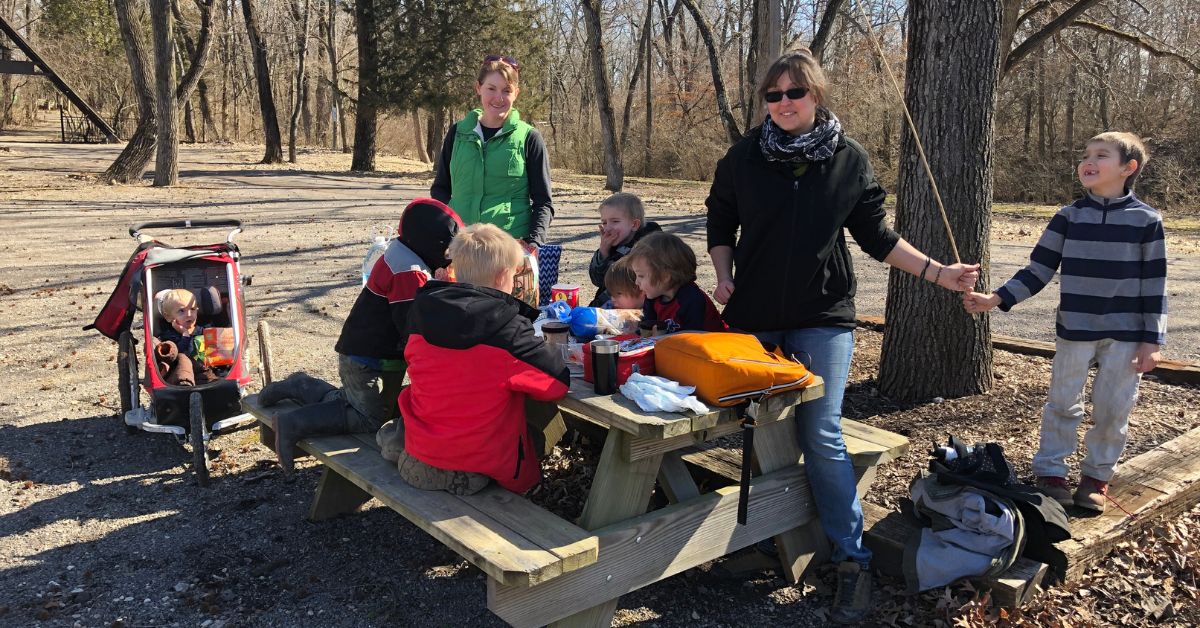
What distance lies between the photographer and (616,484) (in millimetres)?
3109

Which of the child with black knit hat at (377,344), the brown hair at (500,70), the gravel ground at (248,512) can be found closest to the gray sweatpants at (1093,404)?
the gravel ground at (248,512)

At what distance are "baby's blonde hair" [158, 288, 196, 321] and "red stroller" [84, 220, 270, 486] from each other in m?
0.06

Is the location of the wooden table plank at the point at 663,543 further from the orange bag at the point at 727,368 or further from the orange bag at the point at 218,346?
the orange bag at the point at 218,346

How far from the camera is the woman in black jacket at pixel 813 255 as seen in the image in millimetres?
3252

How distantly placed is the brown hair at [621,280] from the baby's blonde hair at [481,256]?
851 mm

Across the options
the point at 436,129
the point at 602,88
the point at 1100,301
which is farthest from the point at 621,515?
the point at 436,129

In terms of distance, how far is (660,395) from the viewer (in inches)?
117

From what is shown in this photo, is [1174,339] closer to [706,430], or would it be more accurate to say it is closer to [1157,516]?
[1157,516]

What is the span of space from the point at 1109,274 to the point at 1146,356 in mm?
360

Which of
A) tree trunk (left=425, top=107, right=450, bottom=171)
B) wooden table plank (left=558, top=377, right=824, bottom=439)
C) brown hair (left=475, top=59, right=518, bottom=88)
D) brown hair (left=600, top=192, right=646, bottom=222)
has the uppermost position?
tree trunk (left=425, top=107, right=450, bottom=171)

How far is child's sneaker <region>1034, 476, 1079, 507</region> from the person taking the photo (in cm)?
382

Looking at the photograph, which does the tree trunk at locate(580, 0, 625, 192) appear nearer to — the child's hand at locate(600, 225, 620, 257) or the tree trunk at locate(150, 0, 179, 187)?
the tree trunk at locate(150, 0, 179, 187)

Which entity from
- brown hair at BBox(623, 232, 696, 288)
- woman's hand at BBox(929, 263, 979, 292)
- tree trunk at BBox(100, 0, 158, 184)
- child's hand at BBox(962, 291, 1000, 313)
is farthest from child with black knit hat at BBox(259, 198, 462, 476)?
tree trunk at BBox(100, 0, 158, 184)

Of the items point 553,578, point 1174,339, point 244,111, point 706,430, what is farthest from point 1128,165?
point 244,111
